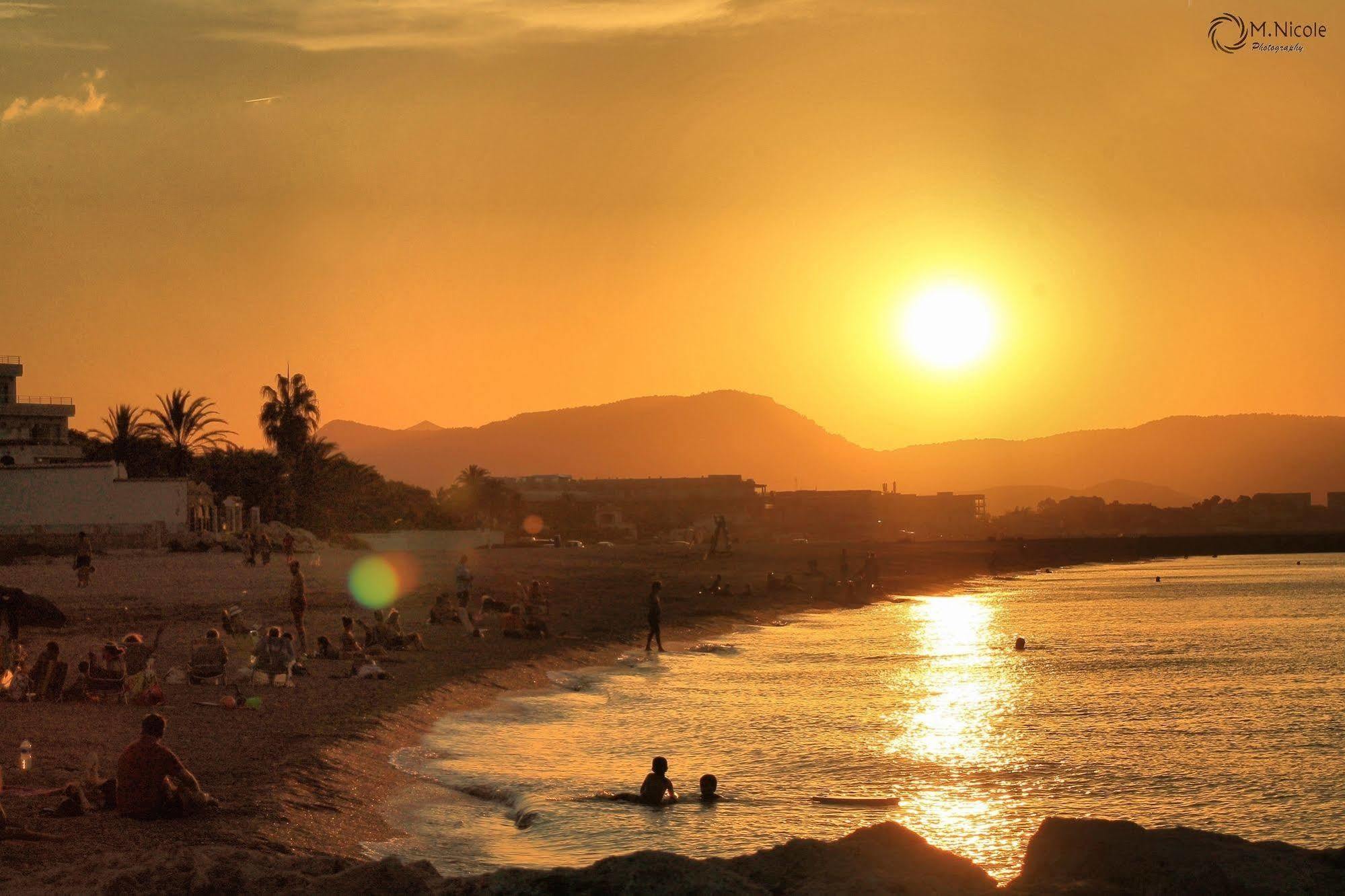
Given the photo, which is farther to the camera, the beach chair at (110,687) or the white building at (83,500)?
the white building at (83,500)

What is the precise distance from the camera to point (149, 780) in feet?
37.7

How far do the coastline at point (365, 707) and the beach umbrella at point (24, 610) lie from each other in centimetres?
326

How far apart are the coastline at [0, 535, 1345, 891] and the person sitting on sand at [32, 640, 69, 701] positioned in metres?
1.00

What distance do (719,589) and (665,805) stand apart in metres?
38.1

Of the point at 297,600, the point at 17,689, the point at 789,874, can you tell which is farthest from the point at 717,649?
the point at 789,874

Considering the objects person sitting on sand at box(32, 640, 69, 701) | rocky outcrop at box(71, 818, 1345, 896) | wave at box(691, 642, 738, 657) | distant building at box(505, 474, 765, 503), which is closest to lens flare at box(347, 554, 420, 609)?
wave at box(691, 642, 738, 657)

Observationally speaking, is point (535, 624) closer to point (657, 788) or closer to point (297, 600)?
point (297, 600)

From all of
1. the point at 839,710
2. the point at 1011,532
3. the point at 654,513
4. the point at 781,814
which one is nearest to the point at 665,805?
the point at 781,814

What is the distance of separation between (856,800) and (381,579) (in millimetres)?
30499

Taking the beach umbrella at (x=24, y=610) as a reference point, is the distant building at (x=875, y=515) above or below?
above

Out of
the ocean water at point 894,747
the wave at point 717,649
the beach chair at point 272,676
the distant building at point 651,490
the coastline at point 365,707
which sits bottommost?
the ocean water at point 894,747

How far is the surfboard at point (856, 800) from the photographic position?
16.2m

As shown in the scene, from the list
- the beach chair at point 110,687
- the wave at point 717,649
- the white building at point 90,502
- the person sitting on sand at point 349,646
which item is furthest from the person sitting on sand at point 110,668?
the white building at point 90,502

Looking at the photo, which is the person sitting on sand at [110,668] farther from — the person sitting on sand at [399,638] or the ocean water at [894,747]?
the person sitting on sand at [399,638]
